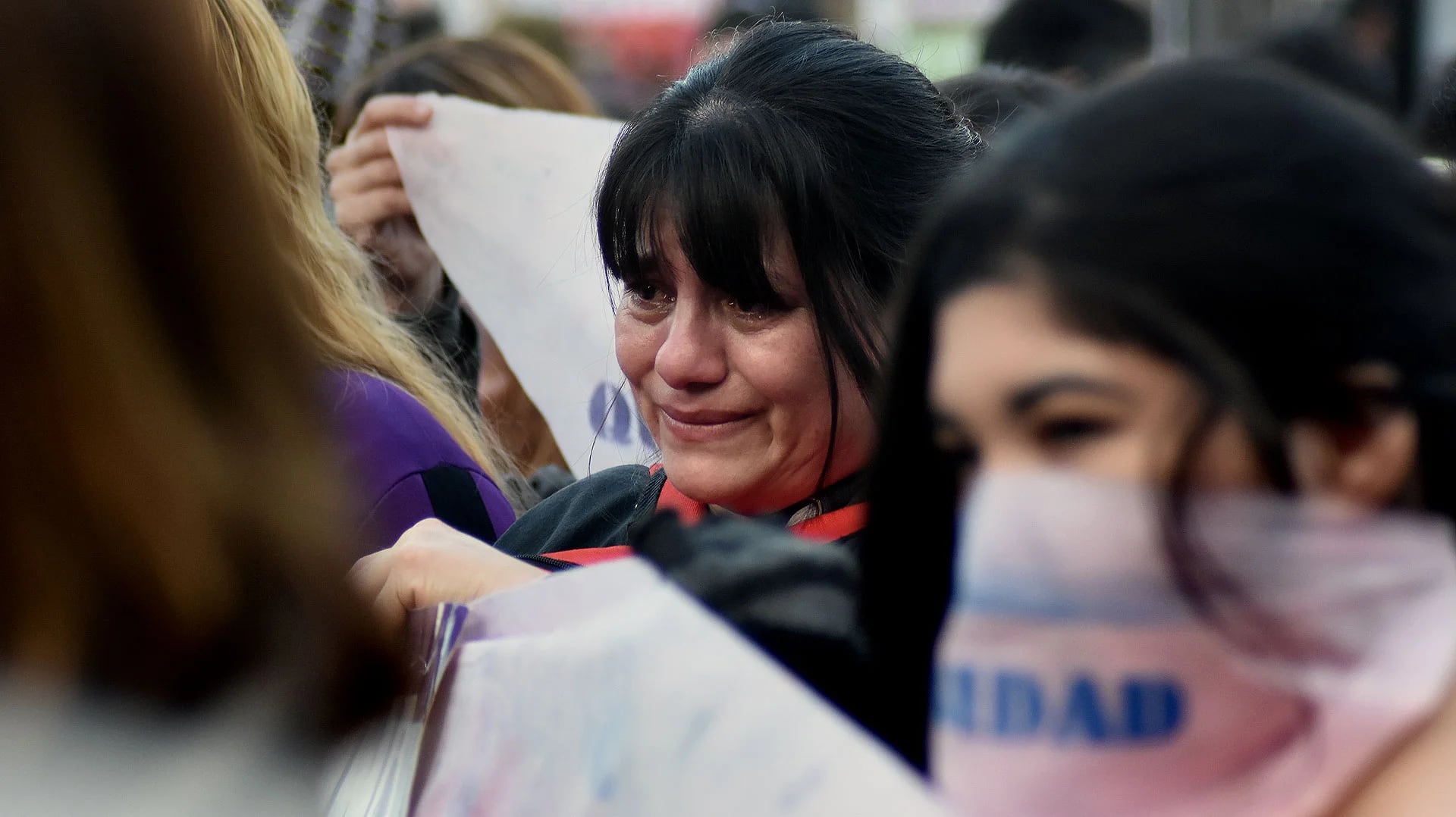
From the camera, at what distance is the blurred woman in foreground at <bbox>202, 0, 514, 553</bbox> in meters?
1.87

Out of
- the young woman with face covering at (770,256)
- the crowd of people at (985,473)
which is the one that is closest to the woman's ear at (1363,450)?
the crowd of people at (985,473)

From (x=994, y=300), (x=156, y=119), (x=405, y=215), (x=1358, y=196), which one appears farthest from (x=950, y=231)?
(x=405, y=215)

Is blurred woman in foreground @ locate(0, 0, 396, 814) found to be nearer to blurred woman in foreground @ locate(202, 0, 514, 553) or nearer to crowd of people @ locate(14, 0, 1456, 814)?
crowd of people @ locate(14, 0, 1456, 814)

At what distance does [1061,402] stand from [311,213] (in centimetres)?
160

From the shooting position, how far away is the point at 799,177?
162 centimetres

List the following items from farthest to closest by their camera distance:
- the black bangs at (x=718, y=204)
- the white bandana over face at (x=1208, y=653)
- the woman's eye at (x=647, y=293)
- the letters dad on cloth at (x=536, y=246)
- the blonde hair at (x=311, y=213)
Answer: the letters dad on cloth at (x=536, y=246) → the blonde hair at (x=311, y=213) → the woman's eye at (x=647, y=293) → the black bangs at (x=718, y=204) → the white bandana over face at (x=1208, y=653)

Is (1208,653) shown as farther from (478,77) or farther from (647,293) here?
(478,77)

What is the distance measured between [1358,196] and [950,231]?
0.23 meters

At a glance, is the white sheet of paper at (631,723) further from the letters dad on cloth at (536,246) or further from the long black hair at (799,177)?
the letters dad on cloth at (536,246)

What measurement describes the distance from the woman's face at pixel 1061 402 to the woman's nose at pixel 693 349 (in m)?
0.79

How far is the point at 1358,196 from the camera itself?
2.64 ft

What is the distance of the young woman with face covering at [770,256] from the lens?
1629mm

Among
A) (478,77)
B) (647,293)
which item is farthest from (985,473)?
(478,77)

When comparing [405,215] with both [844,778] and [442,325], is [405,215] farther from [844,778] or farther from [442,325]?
[844,778]
